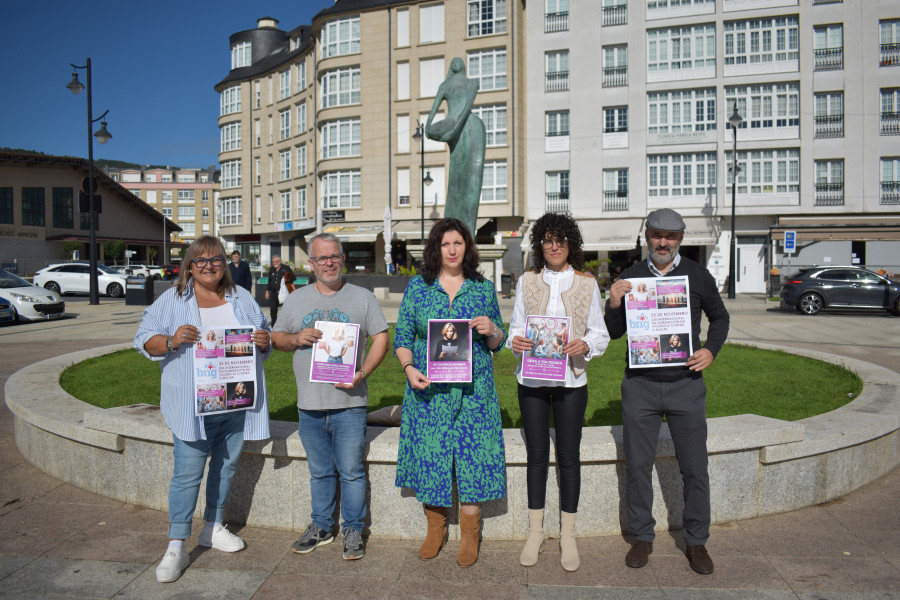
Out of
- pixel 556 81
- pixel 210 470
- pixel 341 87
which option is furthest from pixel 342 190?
pixel 210 470

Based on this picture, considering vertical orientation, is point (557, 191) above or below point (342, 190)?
below

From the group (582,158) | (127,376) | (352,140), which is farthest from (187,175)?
(127,376)

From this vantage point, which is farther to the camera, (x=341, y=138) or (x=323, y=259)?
(x=341, y=138)

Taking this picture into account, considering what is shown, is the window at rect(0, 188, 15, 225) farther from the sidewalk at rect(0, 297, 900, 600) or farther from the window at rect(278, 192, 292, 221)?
the sidewalk at rect(0, 297, 900, 600)

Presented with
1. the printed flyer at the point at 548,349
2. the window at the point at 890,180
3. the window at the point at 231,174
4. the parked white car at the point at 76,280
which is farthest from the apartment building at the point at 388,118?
the printed flyer at the point at 548,349

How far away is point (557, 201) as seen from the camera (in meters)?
36.8

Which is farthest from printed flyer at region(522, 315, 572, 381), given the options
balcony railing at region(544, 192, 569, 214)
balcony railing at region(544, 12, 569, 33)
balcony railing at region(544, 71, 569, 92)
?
balcony railing at region(544, 12, 569, 33)

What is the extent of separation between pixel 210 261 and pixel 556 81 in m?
35.1

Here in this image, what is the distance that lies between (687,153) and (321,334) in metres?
34.5

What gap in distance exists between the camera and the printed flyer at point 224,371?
3656mm

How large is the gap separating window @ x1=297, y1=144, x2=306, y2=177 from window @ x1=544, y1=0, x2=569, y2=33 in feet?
59.8

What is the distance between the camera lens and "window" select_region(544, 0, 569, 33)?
3594 cm

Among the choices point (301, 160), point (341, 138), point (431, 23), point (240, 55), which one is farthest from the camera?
point (240, 55)

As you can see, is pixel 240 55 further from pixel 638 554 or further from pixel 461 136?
pixel 638 554
